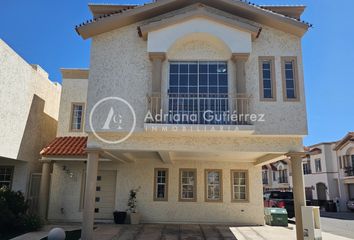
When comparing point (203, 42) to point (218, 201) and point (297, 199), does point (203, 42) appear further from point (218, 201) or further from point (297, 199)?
point (218, 201)

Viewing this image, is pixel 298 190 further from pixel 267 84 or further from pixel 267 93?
pixel 267 84

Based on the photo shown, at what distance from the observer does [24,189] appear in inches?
639

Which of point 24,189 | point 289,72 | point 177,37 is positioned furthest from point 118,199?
point 289,72

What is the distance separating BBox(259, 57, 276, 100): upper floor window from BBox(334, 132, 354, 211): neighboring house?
28691 mm

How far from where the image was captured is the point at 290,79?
1203cm

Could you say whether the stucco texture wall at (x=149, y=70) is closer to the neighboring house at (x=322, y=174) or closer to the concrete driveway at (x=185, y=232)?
the concrete driveway at (x=185, y=232)

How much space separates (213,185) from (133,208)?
15.5 ft

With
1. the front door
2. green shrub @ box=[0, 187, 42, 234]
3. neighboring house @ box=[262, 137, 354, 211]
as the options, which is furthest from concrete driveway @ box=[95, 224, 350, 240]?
the front door

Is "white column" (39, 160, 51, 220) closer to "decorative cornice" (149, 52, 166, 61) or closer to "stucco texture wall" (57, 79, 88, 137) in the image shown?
"stucco texture wall" (57, 79, 88, 137)

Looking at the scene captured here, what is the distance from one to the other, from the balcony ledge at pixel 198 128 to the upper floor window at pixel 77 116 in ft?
28.5

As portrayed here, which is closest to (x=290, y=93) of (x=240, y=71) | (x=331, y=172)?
(x=240, y=71)

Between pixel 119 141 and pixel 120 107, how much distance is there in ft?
4.21

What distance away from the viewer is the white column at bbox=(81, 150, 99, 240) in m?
10.9

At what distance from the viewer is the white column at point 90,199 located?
35.7 feet
